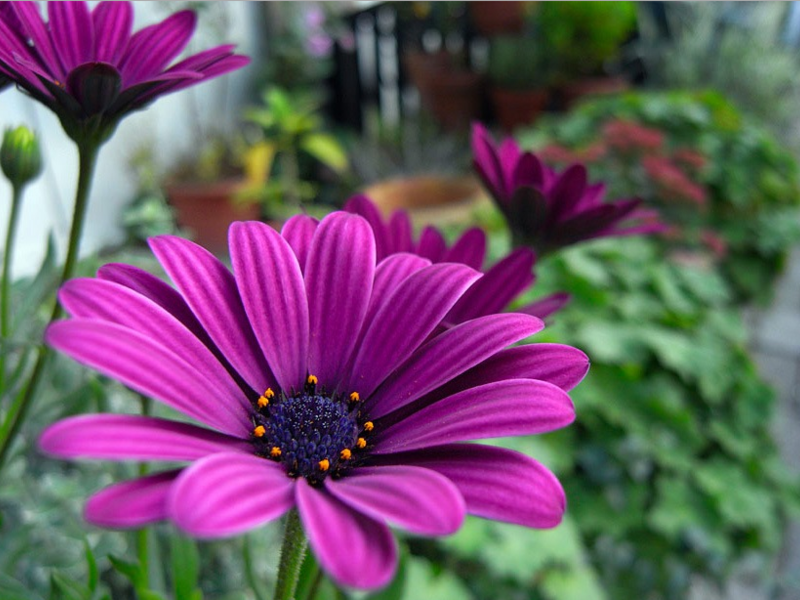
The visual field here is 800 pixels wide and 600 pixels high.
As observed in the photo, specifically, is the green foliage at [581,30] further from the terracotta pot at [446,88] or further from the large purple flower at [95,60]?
the large purple flower at [95,60]

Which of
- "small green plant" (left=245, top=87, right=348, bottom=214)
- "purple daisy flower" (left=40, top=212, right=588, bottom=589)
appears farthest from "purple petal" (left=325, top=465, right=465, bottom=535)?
"small green plant" (left=245, top=87, right=348, bottom=214)

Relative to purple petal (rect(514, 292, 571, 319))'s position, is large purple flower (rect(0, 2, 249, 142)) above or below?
above

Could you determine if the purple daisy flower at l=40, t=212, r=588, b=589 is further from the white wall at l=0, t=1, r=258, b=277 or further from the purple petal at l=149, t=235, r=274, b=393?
the white wall at l=0, t=1, r=258, b=277

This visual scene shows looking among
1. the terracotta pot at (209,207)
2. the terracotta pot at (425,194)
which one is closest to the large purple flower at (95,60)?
the terracotta pot at (425,194)

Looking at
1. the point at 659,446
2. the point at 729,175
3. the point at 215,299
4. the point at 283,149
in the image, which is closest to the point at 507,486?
the point at 215,299

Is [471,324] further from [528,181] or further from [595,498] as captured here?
[595,498]

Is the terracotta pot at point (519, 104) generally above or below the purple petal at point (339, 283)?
below

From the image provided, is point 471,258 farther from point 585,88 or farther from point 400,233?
point 585,88
